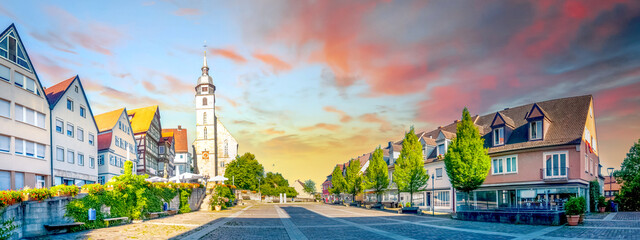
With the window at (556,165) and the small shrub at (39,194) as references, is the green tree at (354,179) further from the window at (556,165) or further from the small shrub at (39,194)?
the small shrub at (39,194)

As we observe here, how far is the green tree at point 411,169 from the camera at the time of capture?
3850 centimetres

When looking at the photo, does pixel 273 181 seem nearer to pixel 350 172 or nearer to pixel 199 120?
pixel 199 120

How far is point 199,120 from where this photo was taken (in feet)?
316

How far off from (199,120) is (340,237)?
85.4m

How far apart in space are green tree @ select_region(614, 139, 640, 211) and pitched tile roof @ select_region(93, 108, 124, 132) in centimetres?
5246

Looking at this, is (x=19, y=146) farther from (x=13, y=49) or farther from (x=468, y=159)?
(x=468, y=159)

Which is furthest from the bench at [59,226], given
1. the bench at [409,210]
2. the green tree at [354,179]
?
the green tree at [354,179]

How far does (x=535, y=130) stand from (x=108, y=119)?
44898 mm

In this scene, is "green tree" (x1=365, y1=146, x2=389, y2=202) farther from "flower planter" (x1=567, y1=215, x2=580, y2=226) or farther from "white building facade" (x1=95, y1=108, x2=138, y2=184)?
"white building facade" (x1=95, y1=108, x2=138, y2=184)

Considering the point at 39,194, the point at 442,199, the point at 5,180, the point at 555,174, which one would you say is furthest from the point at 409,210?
the point at 5,180

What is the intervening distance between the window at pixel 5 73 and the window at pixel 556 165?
131 ft

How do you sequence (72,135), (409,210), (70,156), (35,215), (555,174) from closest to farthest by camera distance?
1. (35,215)
2. (555,174)
3. (70,156)
4. (72,135)
5. (409,210)

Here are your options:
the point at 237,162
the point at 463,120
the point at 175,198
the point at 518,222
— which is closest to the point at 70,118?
the point at 175,198

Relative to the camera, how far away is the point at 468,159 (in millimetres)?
29281
